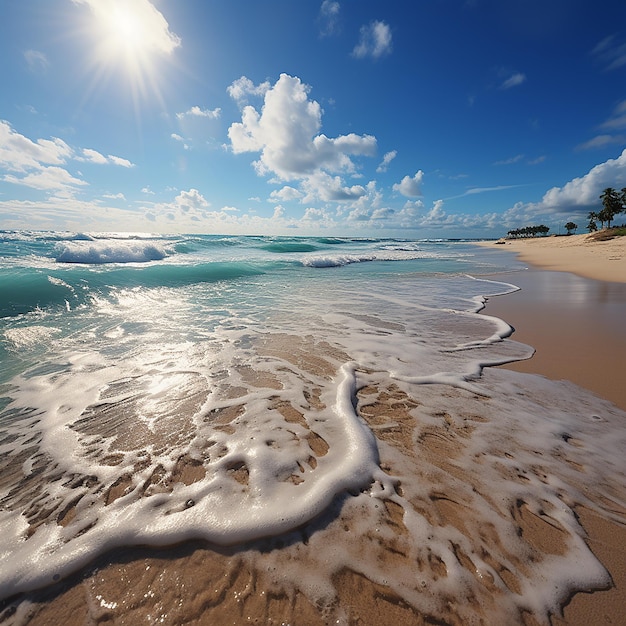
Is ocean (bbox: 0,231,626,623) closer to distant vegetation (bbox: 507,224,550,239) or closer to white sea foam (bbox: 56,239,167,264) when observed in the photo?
white sea foam (bbox: 56,239,167,264)

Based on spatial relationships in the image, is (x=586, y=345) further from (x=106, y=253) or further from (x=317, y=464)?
(x=106, y=253)

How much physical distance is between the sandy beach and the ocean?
0.33ft

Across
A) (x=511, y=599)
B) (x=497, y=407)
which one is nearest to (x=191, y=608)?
(x=511, y=599)

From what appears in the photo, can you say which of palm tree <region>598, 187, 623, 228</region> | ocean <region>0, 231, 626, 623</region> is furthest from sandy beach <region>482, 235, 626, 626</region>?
palm tree <region>598, 187, 623, 228</region>

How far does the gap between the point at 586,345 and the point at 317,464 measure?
17.3 feet

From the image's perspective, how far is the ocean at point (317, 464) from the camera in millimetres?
1759

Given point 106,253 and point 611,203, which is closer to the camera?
point 106,253

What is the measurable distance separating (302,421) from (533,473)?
2.15m

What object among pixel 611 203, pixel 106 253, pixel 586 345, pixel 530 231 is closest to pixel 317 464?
pixel 586 345

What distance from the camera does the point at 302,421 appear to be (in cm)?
323

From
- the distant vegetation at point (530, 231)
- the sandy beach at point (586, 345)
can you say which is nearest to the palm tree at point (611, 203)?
the distant vegetation at point (530, 231)

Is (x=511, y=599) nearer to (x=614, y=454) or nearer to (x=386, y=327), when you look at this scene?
(x=614, y=454)

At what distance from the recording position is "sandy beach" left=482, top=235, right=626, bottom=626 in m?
1.62

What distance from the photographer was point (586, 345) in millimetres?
4926
